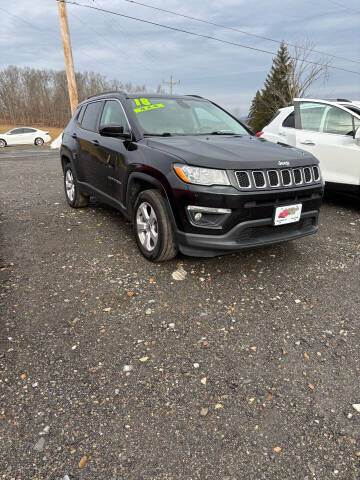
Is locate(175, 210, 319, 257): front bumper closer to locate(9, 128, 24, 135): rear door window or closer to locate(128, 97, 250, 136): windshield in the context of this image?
locate(128, 97, 250, 136): windshield

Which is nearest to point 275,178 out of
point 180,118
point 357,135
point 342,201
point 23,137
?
point 180,118

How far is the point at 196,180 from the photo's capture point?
300cm

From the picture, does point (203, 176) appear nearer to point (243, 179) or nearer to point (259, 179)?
point (243, 179)

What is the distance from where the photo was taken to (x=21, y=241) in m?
4.46

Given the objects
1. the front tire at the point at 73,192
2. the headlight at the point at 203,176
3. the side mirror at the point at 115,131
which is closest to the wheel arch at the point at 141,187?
the headlight at the point at 203,176

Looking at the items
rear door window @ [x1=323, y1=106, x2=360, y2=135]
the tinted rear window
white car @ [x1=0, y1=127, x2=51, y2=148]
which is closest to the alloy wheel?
the tinted rear window

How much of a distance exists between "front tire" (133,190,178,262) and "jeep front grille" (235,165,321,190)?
2.65 ft

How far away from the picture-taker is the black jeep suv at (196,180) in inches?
118

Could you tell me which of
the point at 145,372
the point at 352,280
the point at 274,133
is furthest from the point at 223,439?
the point at 274,133

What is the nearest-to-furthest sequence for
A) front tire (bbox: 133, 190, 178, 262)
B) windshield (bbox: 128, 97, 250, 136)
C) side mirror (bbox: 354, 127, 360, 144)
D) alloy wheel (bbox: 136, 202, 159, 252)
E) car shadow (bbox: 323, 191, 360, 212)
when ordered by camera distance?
front tire (bbox: 133, 190, 178, 262) → alloy wheel (bbox: 136, 202, 159, 252) → windshield (bbox: 128, 97, 250, 136) → side mirror (bbox: 354, 127, 360, 144) → car shadow (bbox: 323, 191, 360, 212)

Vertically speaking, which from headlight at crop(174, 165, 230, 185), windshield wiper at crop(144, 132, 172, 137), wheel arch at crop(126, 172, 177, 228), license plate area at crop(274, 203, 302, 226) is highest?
windshield wiper at crop(144, 132, 172, 137)

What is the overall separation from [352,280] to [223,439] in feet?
7.68

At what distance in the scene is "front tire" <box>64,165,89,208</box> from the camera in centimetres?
555

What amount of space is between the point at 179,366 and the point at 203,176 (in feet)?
5.16
